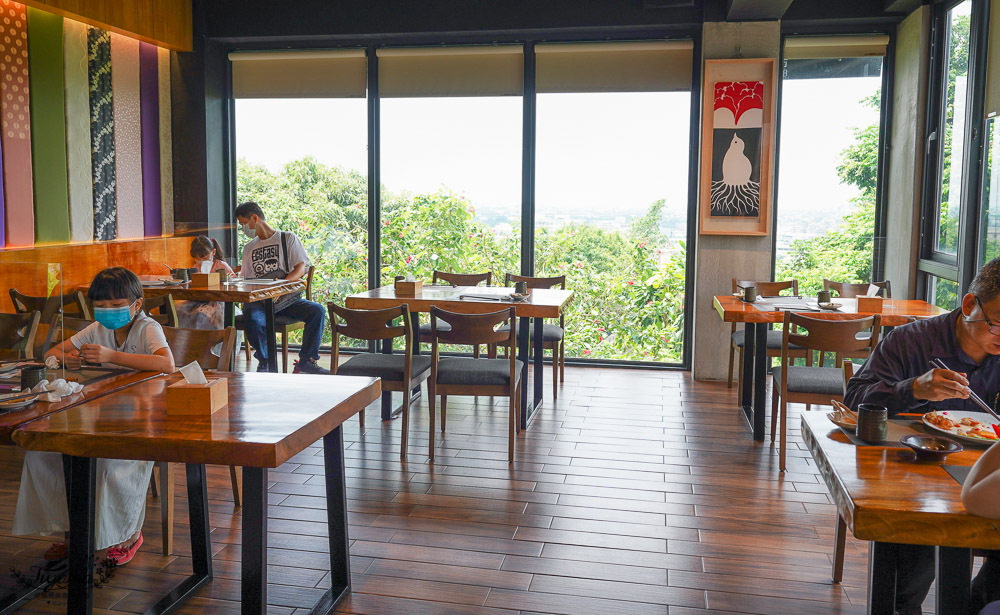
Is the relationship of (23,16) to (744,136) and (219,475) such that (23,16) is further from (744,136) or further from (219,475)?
(744,136)

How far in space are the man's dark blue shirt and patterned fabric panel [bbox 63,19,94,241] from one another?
5760 mm

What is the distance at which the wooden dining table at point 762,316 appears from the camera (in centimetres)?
439

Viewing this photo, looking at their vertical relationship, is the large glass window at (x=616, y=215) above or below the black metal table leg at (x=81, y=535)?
above

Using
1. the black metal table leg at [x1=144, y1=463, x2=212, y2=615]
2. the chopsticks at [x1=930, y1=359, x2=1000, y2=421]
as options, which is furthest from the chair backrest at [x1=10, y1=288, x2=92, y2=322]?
the chopsticks at [x1=930, y1=359, x2=1000, y2=421]

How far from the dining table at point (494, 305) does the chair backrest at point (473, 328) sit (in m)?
0.25

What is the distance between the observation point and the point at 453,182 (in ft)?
23.0

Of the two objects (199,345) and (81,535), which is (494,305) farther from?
(81,535)

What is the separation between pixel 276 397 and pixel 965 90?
488 centimetres

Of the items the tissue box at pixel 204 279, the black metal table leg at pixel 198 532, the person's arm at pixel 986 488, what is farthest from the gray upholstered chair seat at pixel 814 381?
the tissue box at pixel 204 279

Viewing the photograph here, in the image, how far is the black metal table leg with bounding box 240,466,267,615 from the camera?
7.02ft

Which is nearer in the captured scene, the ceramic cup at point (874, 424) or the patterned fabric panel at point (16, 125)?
the ceramic cup at point (874, 424)

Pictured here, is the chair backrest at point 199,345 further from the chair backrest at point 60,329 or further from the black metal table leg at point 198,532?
the black metal table leg at point 198,532

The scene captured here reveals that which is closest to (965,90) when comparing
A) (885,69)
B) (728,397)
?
(885,69)

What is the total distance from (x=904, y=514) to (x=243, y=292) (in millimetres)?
4327
